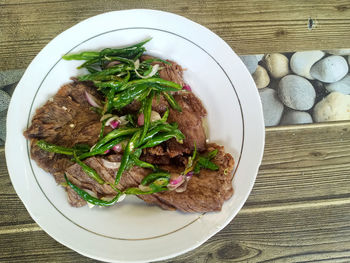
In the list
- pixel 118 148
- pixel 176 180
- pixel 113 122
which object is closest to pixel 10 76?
pixel 113 122

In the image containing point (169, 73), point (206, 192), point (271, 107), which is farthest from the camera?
point (271, 107)

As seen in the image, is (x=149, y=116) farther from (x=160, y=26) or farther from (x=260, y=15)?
(x=260, y=15)

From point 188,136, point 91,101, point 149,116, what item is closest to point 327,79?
point 188,136

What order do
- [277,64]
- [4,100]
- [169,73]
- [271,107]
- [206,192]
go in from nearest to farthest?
[206,192] < [169,73] < [4,100] < [271,107] < [277,64]

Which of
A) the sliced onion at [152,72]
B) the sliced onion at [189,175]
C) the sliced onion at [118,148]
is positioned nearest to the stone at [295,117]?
the sliced onion at [189,175]

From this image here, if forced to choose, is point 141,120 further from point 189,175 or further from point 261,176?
point 261,176

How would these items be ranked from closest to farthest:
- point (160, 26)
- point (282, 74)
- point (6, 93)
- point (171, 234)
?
point (171, 234) → point (160, 26) → point (6, 93) → point (282, 74)

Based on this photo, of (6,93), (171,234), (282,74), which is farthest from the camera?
(282,74)

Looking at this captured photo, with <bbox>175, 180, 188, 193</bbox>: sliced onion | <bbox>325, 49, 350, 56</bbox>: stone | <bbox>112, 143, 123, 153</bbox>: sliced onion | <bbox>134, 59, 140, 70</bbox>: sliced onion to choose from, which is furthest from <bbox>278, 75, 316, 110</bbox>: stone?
<bbox>112, 143, 123, 153</bbox>: sliced onion
